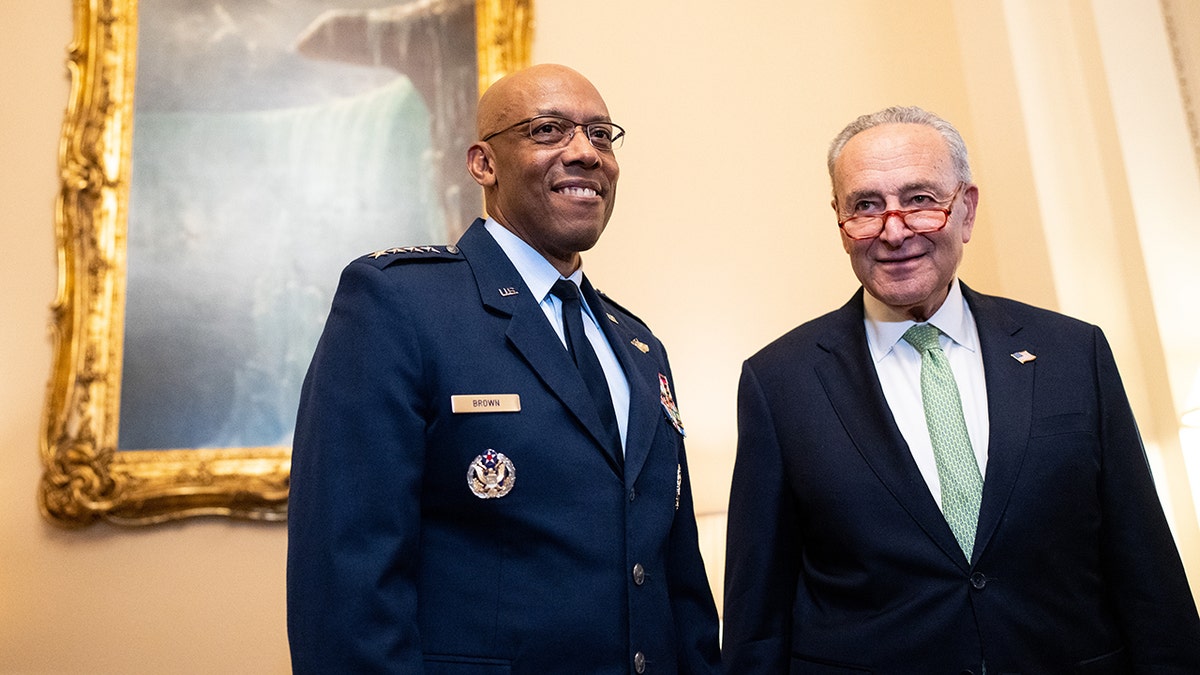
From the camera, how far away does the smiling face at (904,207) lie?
7.30 ft

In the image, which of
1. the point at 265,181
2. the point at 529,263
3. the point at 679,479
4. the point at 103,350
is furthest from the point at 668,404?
the point at 103,350

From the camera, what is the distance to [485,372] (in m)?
1.80

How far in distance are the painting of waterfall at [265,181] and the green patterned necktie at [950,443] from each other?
2.43 meters

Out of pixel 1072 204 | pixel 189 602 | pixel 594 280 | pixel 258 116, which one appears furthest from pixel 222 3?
pixel 1072 204

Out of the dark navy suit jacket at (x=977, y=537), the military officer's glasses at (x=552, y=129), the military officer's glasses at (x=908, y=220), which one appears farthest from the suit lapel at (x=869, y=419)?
the military officer's glasses at (x=552, y=129)

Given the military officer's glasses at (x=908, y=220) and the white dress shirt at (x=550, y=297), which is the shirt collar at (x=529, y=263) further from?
the military officer's glasses at (x=908, y=220)

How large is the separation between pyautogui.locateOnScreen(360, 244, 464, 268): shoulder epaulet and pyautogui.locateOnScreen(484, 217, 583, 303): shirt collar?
10 centimetres

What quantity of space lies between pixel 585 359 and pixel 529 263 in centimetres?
23

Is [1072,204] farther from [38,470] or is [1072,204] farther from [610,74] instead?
[38,470]

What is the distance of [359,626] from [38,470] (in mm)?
3043

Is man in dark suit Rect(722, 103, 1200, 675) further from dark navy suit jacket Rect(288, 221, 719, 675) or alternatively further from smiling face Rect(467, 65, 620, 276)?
smiling face Rect(467, 65, 620, 276)

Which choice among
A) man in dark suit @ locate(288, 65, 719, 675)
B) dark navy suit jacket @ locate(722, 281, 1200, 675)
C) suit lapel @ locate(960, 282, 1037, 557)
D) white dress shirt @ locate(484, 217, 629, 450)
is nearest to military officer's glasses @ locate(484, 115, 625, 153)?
man in dark suit @ locate(288, 65, 719, 675)

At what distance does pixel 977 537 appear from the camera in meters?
1.99

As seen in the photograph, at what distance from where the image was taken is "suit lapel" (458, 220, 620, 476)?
1837 mm
